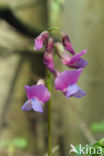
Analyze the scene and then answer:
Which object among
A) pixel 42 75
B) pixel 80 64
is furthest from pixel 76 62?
pixel 42 75

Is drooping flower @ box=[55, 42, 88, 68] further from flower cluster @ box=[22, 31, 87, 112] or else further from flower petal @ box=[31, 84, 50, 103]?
flower petal @ box=[31, 84, 50, 103]

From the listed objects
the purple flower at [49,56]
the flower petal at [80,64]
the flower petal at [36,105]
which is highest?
the purple flower at [49,56]

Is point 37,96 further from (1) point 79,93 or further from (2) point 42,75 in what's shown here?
(2) point 42,75

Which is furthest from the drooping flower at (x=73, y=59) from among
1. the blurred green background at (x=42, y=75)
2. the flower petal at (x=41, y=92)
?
the blurred green background at (x=42, y=75)

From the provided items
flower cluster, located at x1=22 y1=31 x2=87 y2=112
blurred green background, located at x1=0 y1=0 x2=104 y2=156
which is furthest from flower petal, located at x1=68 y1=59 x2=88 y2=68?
blurred green background, located at x1=0 y1=0 x2=104 y2=156

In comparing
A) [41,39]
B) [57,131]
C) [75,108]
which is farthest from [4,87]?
[41,39]

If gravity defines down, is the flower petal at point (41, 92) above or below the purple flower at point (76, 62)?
below

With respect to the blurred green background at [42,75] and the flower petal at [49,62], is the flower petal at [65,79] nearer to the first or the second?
the flower petal at [49,62]
